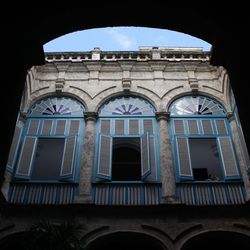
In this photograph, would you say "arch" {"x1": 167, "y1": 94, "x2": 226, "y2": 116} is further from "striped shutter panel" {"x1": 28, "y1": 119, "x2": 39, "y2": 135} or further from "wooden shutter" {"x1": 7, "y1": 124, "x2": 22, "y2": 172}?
"wooden shutter" {"x1": 7, "y1": 124, "x2": 22, "y2": 172}

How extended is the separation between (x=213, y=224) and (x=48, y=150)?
6.40 metres

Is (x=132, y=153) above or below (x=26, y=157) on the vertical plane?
above

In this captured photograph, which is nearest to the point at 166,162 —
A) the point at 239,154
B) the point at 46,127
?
the point at 239,154

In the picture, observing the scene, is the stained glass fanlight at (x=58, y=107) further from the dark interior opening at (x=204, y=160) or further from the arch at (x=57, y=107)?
Result: the dark interior opening at (x=204, y=160)

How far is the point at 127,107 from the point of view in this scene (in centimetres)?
1111

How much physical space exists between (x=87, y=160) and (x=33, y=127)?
2214mm

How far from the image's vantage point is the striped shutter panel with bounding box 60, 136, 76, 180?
30.6ft

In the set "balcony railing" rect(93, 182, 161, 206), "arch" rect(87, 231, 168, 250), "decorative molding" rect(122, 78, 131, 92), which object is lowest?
"arch" rect(87, 231, 168, 250)

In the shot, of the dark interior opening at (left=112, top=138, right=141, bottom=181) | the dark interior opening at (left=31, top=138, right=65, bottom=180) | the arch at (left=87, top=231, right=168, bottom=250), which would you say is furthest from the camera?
the dark interior opening at (left=112, top=138, right=141, bottom=181)

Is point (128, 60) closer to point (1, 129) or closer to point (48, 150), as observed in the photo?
point (48, 150)

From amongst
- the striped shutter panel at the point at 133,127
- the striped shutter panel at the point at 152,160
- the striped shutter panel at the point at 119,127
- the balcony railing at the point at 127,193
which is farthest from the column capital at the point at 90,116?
the balcony railing at the point at 127,193

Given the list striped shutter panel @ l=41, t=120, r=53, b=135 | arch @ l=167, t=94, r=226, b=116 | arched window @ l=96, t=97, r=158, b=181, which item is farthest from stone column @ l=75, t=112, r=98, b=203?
arch @ l=167, t=94, r=226, b=116

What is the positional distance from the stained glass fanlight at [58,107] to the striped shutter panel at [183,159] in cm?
321

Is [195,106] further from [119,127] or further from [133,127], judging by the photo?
[119,127]
